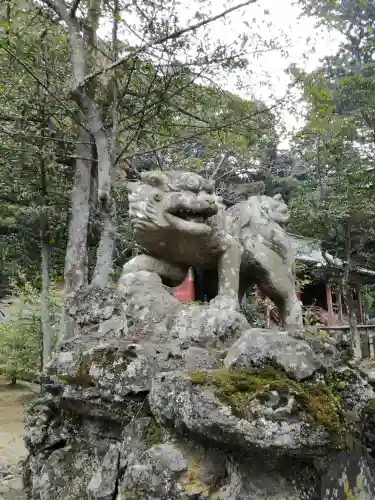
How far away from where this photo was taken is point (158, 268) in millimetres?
2785

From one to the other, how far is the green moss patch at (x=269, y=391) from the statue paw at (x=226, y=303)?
777 millimetres

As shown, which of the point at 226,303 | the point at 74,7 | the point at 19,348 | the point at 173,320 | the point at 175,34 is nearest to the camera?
the point at 173,320

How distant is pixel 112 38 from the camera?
4.59 m

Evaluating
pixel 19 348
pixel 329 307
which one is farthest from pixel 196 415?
pixel 329 307

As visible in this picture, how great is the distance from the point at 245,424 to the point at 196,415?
0.18 metres

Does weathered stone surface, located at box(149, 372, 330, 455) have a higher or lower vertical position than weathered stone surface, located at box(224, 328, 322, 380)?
lower

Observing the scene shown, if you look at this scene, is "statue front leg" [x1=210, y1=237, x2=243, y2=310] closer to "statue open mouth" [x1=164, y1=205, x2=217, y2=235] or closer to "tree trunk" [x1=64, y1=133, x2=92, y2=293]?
"statue open mouth" [x1=164, y1=205, x2=217, y2=235]

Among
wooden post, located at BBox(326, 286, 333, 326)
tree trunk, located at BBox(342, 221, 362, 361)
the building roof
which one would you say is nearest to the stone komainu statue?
tree trunk, located at BBox(342, 221, 362, 361)

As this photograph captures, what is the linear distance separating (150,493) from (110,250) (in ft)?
10.3

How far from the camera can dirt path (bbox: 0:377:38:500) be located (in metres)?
3.40

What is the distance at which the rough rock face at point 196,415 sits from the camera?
159 centimetres

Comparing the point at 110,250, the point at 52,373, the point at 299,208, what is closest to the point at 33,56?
the point at 110,250

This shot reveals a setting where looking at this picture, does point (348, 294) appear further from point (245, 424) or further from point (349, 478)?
point (245, 424)

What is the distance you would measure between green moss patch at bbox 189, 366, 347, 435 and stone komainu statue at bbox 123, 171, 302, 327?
0.84 metres
